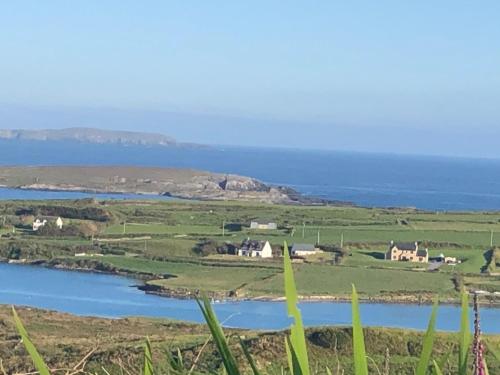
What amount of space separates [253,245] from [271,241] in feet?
5.74

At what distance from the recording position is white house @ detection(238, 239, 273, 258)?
31359mm

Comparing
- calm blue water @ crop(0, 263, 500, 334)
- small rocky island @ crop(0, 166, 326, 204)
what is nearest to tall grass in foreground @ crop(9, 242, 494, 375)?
calm blue water @ crop(0, 263, 500, 334)

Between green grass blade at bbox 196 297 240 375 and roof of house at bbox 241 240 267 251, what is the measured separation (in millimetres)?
30772

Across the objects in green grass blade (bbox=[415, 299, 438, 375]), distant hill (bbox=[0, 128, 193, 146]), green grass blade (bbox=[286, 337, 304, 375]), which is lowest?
distant hill (bbox=[0, 128, 193, 146])

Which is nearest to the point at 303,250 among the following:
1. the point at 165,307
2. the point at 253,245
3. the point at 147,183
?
the point at 253,245

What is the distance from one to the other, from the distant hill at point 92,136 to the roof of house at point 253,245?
481 ft

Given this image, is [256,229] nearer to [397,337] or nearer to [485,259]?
[485,259]

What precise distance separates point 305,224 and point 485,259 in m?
9.40

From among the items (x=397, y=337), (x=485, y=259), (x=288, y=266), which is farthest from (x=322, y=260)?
(x=288, y=266)

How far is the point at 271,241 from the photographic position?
1321 inches

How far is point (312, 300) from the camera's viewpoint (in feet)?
81.1

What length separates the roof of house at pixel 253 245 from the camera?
31594 millimetres

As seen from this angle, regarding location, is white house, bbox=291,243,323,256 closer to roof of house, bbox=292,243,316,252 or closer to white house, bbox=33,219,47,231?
roof of house, bbox=292,243,316,252

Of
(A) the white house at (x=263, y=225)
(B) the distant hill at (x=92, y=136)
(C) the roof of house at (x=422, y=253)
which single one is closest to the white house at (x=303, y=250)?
(C) the roof of house at (x=422, y=253)
